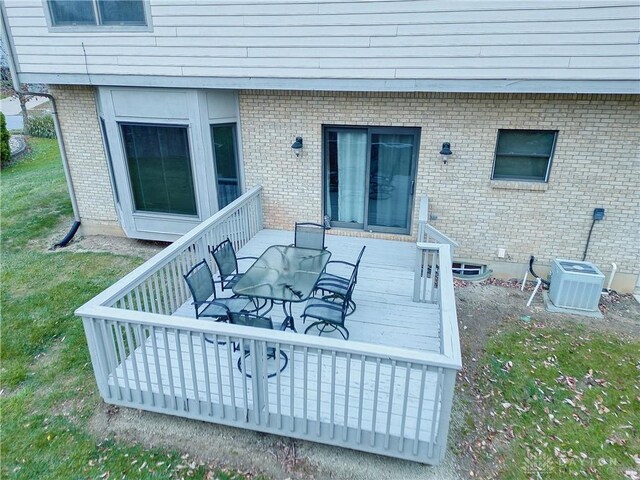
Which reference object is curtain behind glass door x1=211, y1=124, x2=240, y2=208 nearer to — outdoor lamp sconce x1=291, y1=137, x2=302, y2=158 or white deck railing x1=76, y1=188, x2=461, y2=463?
outdoor lamp sconce x1=291, y1=137, x2=302, y2=158

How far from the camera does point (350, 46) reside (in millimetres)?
6043

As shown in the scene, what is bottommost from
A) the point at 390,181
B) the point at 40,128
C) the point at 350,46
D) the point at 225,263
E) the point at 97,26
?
the point at 225,263

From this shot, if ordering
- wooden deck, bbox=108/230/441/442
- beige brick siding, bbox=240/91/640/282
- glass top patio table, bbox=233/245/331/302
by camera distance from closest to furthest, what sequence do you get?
wooden deck, bbox=108/230/441/442, glass top patio table, bbox=233/245/331/302, beige brick siding, bbox=240/91/640/282

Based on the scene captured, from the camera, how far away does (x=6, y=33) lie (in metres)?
6.96

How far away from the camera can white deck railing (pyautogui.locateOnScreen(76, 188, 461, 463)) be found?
3330 mm

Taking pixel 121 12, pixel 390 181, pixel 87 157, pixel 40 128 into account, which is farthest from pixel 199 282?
pixel 40 128

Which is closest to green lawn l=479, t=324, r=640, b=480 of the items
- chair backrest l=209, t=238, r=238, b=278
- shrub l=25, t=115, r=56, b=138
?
chair backrest l=209, t=238, r=238, b=278

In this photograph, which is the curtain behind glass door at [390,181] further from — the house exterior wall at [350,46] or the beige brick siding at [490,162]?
the house exterior wall at [350,46]

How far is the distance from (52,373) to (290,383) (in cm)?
314

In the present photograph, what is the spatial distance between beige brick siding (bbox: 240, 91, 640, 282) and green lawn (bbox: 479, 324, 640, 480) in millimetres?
1816

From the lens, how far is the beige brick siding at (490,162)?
20.4ft

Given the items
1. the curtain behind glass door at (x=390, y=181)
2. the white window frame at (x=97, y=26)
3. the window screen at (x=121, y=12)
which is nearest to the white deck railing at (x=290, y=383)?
the curtain behind glass door at (x=390, y=181)

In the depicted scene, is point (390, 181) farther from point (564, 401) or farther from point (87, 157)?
point (87, 157)

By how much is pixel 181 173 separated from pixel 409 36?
4.40 meters
